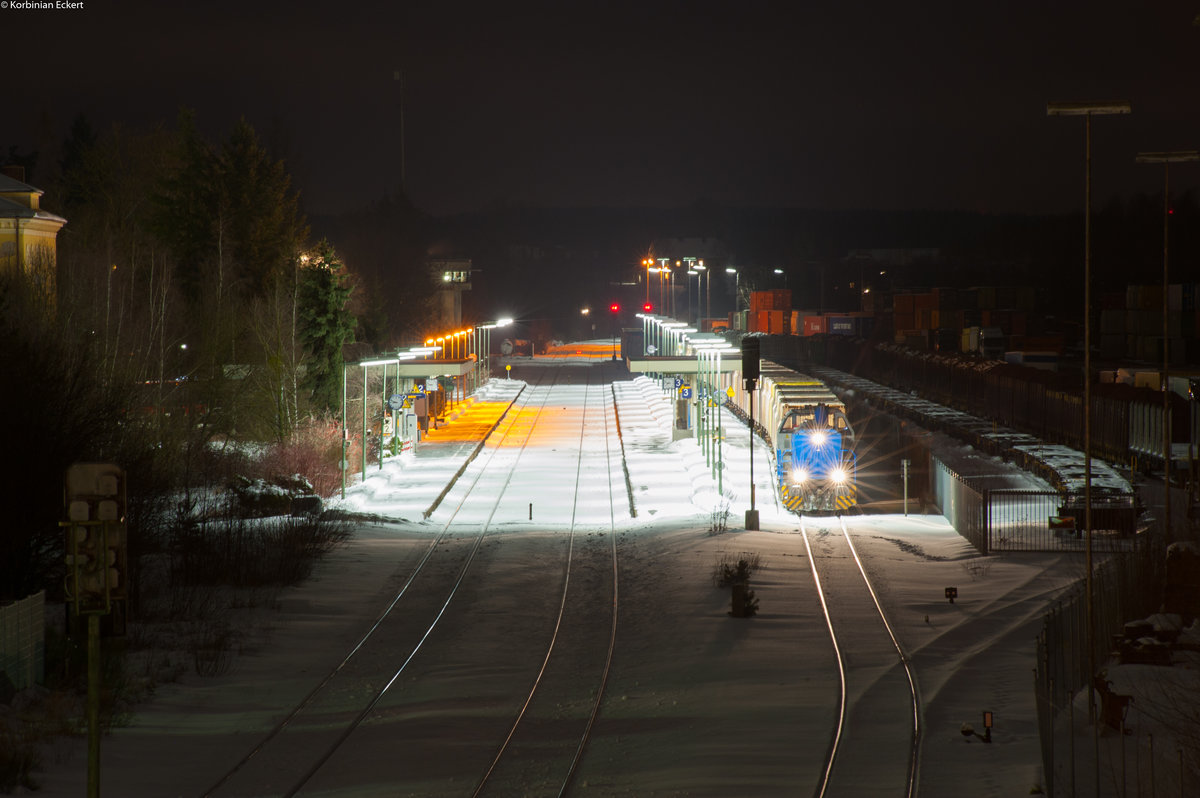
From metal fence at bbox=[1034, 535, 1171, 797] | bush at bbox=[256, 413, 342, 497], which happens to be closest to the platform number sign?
metal fence at bbox=[1034, 535, 1171, 797]

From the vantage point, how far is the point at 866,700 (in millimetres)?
11703

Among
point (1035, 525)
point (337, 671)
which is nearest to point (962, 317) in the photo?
point (1035, 525)

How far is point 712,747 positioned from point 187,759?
15.7 ft

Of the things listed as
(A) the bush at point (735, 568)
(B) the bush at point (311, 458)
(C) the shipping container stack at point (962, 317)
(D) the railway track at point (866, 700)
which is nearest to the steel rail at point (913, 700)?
(D) the railway track at point (866, 700)

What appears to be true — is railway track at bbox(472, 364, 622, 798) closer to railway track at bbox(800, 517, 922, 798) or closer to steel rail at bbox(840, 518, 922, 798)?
railway track at bbox(800, 517, 922, 798)

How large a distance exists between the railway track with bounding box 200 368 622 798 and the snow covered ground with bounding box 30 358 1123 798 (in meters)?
0.22

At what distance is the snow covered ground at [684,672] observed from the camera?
31.9 feet

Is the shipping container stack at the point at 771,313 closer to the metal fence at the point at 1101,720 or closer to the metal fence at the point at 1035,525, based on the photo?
the metal fence at the point at 1035,525

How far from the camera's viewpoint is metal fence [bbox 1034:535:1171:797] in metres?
9.44

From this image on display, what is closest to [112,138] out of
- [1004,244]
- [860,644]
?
[860,644]

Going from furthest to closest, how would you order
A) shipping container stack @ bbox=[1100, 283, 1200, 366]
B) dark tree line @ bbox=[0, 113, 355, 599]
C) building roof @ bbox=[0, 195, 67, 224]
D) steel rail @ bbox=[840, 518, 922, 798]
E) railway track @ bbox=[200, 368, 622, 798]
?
shipping container stack @ bbox=[1100, 283, 1200, 366]
building roof @ bbox=[0, 195, 67, 224]
dark tree line @ bbox=[0, 113, 355, 599]
railway track @ bbox=[200, 368, 622, 798]
steel rail @ bbox=[840, 518, 922, 798]

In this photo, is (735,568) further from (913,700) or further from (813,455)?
(813,455)

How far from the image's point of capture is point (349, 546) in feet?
69.8

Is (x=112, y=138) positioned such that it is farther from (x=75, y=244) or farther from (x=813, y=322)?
(x=813, y=322)
